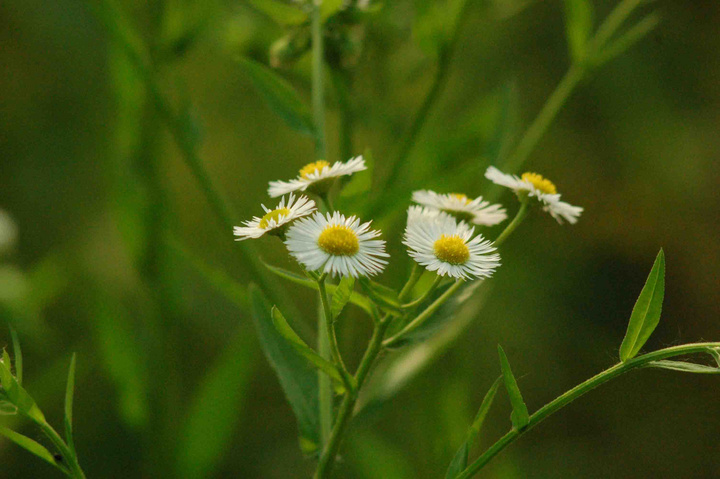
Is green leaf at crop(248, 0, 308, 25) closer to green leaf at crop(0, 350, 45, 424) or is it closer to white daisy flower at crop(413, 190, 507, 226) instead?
white daisy flower at crop(413, 190, 507, 226)

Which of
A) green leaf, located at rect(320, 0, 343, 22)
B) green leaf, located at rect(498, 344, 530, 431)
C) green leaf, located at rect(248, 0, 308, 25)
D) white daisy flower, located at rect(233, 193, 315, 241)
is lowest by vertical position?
green leaf, located at rect(498, 344, 530, 431)

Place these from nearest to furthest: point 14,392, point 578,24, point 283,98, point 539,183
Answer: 1. point 14,392
2. point 539,183
3. point 283,98
4. point 578,24

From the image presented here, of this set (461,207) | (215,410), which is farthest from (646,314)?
(215,410)

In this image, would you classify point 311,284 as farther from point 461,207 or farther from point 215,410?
point 215,410

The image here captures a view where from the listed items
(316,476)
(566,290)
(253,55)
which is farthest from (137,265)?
(566,290)

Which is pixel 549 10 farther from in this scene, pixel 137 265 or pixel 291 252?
pixel 291 252

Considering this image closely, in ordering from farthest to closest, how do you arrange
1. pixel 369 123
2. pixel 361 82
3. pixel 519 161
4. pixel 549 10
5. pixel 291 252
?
pixel 549 10, pixel 361 82, pixel 369 123, pixel 519 161, pixel 291 252

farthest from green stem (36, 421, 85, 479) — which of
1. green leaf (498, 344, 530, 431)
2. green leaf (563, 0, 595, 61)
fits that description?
green leaf (563, 0, 595, 61)
